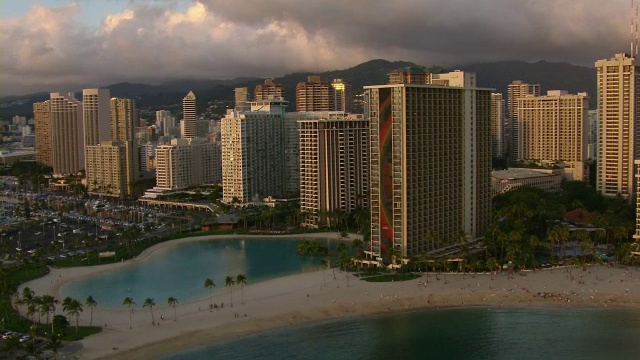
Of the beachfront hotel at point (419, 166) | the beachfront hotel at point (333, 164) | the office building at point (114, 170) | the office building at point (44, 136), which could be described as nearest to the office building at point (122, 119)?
the office building at point (44, 136)

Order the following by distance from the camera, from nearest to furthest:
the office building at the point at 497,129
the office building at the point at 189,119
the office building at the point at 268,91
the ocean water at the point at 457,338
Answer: the ocean water at the point at 457,338, the office building at the point at 268,91, the office building at the point at 497,129, the office building at the point at 189,119

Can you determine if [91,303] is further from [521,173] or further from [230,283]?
[521,173]

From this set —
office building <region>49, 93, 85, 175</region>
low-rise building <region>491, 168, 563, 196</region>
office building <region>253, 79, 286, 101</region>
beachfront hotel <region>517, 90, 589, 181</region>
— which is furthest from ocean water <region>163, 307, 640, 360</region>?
office building <region>49, 93, 85, 175</region>

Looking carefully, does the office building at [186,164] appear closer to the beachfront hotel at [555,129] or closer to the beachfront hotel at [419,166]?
the beachfront hotel at [555,129]

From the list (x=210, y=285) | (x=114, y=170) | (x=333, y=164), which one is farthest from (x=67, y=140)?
(x=210, y=285)

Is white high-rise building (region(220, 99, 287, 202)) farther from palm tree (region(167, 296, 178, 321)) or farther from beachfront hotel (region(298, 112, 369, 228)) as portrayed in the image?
palm tree (region(167, 296, 178, 321))

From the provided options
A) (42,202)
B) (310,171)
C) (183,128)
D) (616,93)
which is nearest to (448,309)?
(310,171)
